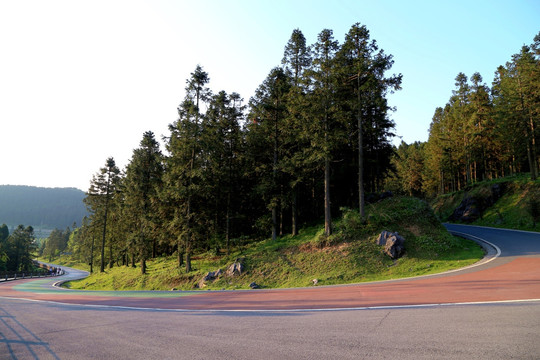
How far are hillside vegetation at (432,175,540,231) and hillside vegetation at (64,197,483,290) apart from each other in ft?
45.6

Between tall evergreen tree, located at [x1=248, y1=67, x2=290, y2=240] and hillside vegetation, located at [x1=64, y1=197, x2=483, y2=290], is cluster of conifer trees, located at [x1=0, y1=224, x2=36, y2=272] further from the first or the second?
tall evergreen tree, located at [x1=248, y1=67, x2=290, y2=240]

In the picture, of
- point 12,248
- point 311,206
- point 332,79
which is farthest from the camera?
point 12,248

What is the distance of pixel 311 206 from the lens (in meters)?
35.4

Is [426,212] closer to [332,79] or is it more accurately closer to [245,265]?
[332,79]

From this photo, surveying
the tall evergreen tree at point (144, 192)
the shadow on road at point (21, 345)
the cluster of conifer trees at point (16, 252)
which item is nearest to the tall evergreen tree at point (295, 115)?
the tall evergreen tree at point (144, 192)

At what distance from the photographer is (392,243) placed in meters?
19.7

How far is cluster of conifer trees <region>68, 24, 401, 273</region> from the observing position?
23359mm

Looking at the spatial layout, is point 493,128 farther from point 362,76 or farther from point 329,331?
point 329,331

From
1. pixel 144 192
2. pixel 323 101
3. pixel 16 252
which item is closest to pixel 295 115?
pixel 323 101

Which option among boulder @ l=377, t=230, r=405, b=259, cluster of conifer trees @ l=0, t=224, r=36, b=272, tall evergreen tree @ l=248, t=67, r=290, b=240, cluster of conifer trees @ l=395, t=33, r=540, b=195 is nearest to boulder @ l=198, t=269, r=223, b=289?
tall evergreen tree @ l=248, t=67, r=290, b=240

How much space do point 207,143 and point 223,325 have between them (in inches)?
812

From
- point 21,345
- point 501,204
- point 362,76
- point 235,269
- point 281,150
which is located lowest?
point 235,269

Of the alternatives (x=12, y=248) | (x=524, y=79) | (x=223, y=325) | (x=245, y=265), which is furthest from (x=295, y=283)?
(x=12, y=248)

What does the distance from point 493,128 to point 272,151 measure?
1527 inches
